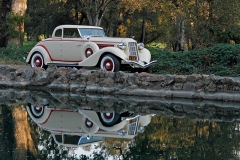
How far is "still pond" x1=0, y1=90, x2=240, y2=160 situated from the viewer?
7.11 metres

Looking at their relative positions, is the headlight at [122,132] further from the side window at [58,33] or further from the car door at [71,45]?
the side window at [58,33]

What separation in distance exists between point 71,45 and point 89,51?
0.89m

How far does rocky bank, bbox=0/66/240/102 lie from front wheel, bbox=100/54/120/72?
3.51 feet

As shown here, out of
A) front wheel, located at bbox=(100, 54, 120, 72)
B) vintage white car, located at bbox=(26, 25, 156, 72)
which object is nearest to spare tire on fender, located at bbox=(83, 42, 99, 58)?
vintage white car, located at bbox=(26, 25, 156, 72)

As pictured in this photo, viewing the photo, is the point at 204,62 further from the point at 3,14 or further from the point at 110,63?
the point at 3,14

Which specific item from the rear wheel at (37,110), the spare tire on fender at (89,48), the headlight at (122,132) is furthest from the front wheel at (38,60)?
the headlight at (122,132)

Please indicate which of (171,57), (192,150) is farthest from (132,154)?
(171,57)

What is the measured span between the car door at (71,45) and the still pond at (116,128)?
3411mm

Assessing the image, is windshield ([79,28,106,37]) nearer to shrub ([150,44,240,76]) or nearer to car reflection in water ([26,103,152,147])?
shrub ([150,44,240,76])

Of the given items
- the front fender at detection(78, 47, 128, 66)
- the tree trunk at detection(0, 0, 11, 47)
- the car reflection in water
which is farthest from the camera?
the tree trunk at detection(0, 0, 11, 47)

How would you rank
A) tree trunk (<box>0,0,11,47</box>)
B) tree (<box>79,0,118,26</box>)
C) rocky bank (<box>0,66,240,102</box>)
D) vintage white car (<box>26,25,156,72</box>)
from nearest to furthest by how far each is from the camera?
1. rocky bank (<box>0,66,240,102</box>)
2. vintage white car (<box>26,25,156,72</box>)
3. tree trunk (<box>0,0,11,47</box>)
4. tree (<box>79,0,118,26</box>)

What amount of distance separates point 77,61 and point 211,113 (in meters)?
7.34

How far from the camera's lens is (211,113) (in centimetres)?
1109

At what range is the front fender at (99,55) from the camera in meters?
15.8
